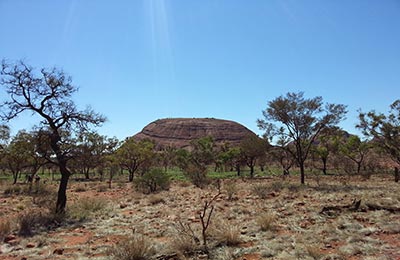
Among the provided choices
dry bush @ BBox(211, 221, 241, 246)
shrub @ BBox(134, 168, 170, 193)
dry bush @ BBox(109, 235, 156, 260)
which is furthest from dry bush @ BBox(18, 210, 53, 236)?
shrub @ BBox(134, 168, 170, 193)

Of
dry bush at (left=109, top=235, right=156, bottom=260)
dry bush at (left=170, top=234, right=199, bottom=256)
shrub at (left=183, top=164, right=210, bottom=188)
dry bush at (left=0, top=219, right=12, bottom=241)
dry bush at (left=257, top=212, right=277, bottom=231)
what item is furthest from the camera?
shrub at (left=183, top=164, right=210, bottom=188)

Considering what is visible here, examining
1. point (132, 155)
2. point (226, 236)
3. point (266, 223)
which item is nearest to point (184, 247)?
point (226, 236)

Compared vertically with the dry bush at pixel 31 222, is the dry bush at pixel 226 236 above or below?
above

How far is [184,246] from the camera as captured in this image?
24.9ft

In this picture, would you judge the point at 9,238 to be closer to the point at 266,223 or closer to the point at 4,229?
the point at 4,229

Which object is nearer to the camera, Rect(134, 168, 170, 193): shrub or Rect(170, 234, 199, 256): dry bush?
Rect(170, 234, 199, 256): dry bush

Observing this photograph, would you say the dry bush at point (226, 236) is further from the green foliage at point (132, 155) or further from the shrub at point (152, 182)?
the green foliage at point (132, 155)

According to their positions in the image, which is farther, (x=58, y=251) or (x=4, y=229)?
(x=4, y=229)

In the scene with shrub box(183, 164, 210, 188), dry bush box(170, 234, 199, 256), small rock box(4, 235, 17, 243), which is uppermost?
shrub box(183, 164, 210, 188)

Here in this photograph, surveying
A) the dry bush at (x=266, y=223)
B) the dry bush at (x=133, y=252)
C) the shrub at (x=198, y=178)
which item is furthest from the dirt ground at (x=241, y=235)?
the shrub at (x=198, y=178)

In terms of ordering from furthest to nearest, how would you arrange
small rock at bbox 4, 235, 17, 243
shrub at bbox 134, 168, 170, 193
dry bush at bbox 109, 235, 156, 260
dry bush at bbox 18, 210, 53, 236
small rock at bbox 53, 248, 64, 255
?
shrub at bbox 134, 168, 170, 193, dry bush at bbox 18, 210, 53, 236, small rock at bbox 4, 235, 17, 243, small rock at bbox 53, 248, 64, 255, dry bush at bbox 109, 235, 156, 260

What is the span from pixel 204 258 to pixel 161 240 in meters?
2.43

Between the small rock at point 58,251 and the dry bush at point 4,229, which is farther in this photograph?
the dry bush at point 4,229

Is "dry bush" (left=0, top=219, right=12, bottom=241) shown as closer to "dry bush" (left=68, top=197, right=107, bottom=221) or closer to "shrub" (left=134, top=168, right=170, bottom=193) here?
"dry bush" (left=68, top=197, right=107, bottom=221)
